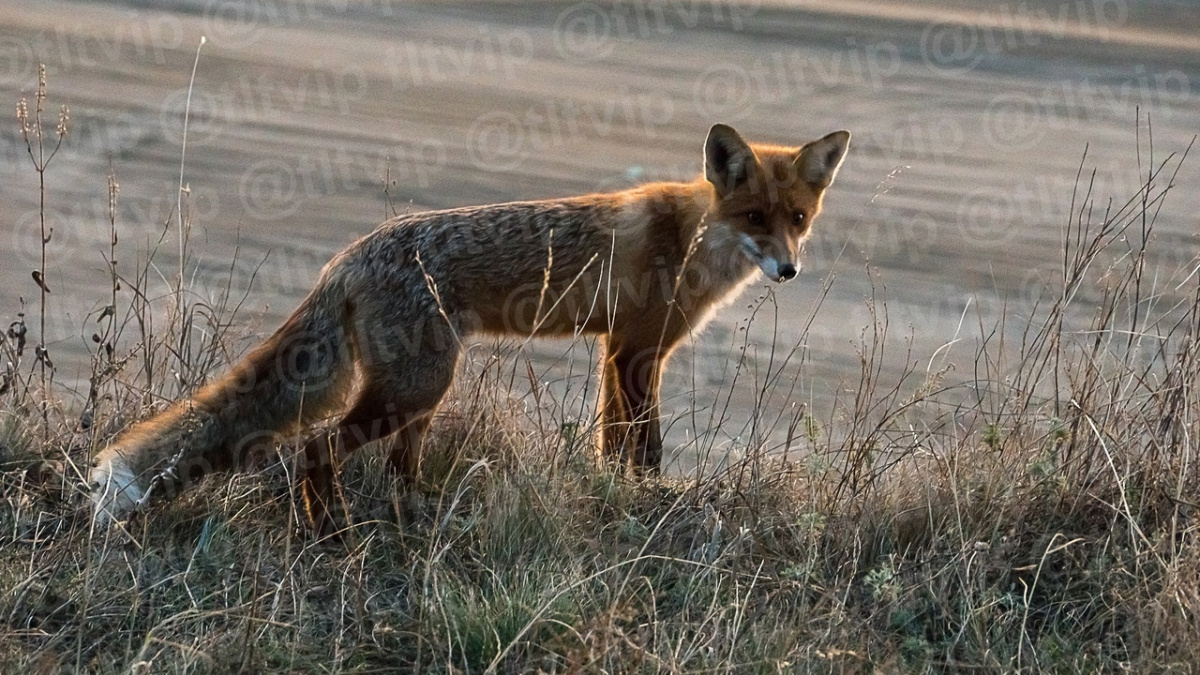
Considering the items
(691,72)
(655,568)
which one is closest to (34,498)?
(655,568)

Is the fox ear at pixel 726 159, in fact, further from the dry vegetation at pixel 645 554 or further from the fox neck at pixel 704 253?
the dry vegetation at pixel 645 554

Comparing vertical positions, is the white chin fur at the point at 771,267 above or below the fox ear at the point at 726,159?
below

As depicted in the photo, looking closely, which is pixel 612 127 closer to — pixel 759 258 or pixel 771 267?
pixel 759 258

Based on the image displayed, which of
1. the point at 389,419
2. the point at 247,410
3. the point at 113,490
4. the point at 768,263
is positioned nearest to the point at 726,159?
the point at 768,263

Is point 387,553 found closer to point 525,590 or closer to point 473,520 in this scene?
point 473,520

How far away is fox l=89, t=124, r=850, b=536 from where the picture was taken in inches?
175

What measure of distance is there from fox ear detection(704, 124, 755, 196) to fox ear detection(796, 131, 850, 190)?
22 centimetres

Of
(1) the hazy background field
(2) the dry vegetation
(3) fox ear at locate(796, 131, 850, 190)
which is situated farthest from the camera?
(1) the hazy background field

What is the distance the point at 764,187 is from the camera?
5.30 meters

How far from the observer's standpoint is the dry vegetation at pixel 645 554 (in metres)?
3.46

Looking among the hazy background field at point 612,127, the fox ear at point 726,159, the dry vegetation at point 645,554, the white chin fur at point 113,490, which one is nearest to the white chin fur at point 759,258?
the fox ear at point 726,159

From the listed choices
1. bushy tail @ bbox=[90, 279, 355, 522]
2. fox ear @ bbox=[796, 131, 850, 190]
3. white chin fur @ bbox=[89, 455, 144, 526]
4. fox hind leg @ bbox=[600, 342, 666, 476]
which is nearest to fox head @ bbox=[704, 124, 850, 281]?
fox ear @ bbox=[796, 131, 850, 190]

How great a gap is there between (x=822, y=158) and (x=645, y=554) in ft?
6.79

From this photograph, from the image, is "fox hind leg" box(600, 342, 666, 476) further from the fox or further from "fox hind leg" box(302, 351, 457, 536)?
"fox hind leg" box(302, 351, 457, 536)
